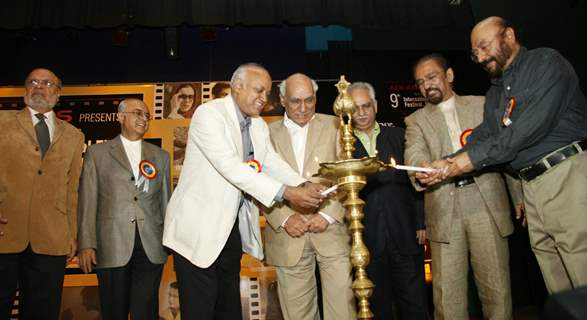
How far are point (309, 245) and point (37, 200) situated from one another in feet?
5.88

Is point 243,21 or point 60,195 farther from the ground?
point 243,21

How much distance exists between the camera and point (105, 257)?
272 centimetres

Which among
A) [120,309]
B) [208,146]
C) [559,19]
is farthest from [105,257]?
A: [559,19]

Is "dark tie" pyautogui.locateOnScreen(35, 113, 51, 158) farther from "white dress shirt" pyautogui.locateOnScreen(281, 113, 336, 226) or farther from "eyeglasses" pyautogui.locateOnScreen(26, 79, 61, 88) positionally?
"white dress shirt" pyautogui.locateOnScreen(281, 113, 336, 226)

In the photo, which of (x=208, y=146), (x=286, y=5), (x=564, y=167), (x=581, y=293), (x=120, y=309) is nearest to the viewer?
(x=581, y=293)

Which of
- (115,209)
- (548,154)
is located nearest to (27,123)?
(115,209)

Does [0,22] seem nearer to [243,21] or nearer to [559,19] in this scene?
[243,21]

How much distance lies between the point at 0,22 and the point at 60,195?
273 centimetres

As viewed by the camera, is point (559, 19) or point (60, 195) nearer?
point (60, 195)

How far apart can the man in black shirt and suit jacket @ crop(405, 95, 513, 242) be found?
0.23 metres

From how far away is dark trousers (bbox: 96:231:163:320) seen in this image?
2.67 metres

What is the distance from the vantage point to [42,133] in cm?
287

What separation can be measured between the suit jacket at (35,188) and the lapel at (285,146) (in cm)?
147

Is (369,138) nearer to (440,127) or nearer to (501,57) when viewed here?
(440,127)
